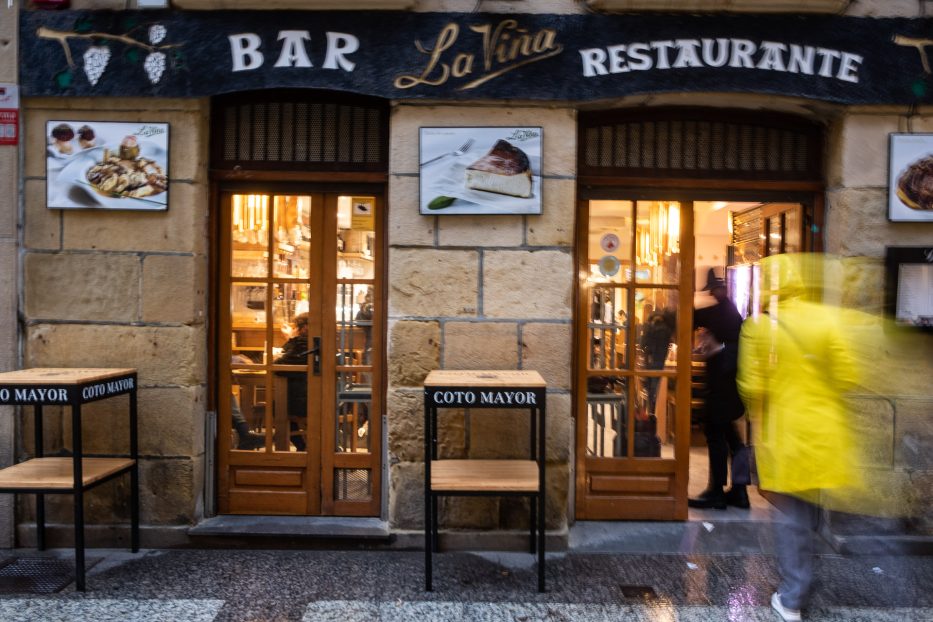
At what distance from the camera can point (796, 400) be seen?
143 inches

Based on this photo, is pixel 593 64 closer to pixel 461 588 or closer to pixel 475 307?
pixel 475 307

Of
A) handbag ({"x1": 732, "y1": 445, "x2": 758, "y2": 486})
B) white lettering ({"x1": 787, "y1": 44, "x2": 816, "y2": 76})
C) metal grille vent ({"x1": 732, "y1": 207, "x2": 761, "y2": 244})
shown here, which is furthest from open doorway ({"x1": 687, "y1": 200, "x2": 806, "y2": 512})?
white lettering ({"x1": 787, "y1": 44, "x2": 816, "y2": 76})

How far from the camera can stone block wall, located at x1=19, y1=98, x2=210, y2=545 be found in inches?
192

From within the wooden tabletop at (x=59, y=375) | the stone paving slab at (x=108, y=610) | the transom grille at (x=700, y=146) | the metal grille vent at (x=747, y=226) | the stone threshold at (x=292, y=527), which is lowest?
Result: the stone paving slab at (x=108, y=610)

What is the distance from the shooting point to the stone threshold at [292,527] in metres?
4.82

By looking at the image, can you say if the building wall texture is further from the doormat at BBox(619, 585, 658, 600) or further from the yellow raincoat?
the yellow raincoat

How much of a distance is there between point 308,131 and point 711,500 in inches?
166

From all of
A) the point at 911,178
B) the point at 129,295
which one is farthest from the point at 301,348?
the point at 911,178

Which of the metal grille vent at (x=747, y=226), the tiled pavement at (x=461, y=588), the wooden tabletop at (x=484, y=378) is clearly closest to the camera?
the tiled pavement at (x=461, y=588)

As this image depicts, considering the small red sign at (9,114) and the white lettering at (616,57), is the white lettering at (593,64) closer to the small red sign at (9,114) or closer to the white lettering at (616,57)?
the white lettering at (616,57)

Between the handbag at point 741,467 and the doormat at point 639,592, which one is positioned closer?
the doormat at point 639,592

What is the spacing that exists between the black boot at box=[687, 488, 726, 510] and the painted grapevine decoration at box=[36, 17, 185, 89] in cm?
508

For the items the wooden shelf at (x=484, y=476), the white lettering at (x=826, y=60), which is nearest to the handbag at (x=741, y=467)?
the wooden shelf at (x=484, y=476)

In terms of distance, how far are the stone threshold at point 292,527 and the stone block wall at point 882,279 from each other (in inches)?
128
